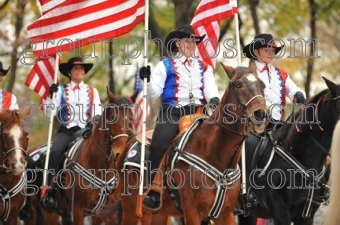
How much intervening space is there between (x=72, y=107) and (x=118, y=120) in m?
2.27

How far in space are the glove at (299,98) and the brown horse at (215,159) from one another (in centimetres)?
204

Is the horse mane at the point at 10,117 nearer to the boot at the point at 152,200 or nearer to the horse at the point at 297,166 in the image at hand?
the boot at the point at 152,200

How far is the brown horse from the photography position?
1129 centimetres

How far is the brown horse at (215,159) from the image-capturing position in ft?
37.0

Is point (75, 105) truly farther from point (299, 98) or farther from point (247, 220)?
point (299, 98)

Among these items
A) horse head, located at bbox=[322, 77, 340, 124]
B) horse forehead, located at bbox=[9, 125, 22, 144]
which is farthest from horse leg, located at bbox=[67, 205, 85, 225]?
horse head, located at bbox=[322, 77, 340, 124]

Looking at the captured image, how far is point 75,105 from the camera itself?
53.7 feet

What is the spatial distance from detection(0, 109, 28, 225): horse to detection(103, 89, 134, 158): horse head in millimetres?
1393

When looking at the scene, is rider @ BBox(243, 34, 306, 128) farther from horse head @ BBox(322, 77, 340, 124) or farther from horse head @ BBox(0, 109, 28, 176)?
horse head @ BBox(0, 109, 28, 176)

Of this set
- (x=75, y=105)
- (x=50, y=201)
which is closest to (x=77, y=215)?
(x=50, y=201)

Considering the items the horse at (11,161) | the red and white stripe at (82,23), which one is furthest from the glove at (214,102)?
the horse at (11,161)

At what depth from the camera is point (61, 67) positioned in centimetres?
1686

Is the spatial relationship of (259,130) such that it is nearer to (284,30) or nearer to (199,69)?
(199,69)

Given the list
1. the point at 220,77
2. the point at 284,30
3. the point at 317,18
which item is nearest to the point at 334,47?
the point at 220,77
